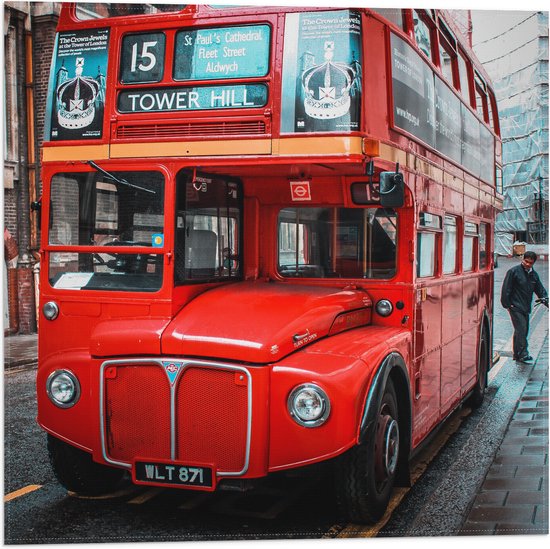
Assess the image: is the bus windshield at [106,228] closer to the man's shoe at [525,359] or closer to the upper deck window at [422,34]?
the upper deck window at [422,34]

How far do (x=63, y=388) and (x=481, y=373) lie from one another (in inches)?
210

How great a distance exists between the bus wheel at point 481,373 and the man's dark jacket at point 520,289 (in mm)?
1366

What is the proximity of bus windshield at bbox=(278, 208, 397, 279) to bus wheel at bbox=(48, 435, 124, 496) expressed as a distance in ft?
6.05

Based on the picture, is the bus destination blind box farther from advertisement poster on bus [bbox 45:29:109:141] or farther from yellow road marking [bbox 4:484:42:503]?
yellow road marking [bbox 4:484:42:503]

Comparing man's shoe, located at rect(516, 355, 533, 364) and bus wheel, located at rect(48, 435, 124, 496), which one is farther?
man's shoe, located at rect(516, 355, 533, 364)

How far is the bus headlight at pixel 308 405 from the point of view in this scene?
13.9ft

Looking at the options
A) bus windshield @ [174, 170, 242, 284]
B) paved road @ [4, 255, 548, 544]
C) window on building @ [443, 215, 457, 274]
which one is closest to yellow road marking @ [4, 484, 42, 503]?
paved road @ [4, 255, 548, 544]

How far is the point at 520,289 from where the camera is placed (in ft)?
34.1

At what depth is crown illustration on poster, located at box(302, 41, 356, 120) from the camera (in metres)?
4.67

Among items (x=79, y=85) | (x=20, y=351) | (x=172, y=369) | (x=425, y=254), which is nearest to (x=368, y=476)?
(x=172, y=369)

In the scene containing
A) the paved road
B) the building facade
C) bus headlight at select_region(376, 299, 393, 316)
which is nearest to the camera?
the paved road

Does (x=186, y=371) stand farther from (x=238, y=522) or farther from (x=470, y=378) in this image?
(x=470, y=378)

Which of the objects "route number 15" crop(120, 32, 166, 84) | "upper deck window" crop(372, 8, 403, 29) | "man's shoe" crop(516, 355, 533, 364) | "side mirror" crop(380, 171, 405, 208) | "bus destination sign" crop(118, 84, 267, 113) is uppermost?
"upper deck window" crop(372, 8, 403, 29)

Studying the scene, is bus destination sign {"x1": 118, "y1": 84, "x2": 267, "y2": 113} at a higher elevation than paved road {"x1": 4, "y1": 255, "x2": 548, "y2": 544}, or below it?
higher
